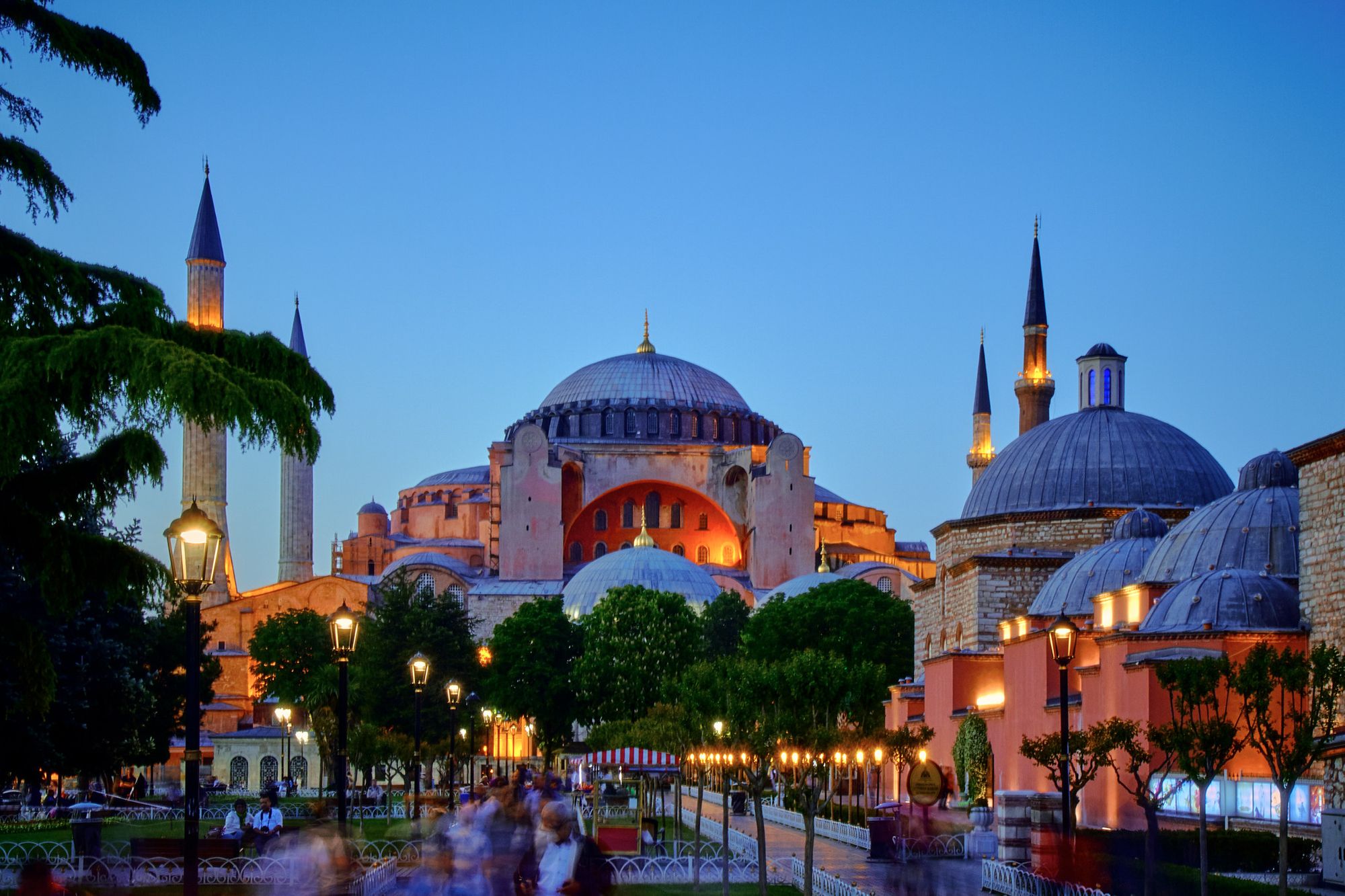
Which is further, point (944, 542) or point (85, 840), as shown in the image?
point (944, 542)

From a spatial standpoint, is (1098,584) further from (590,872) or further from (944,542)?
(590,872)

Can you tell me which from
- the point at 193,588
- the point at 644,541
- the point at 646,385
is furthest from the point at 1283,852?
the point at 646,385

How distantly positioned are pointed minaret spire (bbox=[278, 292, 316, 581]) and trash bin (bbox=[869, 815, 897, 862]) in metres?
45.6

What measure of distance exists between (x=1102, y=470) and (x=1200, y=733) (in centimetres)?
2105

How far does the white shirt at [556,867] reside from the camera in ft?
33.3

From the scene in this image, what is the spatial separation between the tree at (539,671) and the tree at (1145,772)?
2606 cm

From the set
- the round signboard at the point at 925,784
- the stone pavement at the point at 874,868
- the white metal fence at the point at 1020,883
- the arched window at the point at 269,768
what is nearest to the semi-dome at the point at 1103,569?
the stone pavement at the point at 874,868

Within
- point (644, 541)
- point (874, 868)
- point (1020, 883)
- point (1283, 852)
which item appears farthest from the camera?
point (644, 541)

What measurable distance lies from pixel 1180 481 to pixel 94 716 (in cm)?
2161

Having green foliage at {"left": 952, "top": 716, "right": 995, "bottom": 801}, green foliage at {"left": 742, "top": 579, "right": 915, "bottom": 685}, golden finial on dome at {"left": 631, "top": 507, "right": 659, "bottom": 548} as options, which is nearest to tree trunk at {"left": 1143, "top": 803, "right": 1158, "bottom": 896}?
green foliage at {"left": 952, "top": 716, "right": 995, "bottom": 801}

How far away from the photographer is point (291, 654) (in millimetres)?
56531

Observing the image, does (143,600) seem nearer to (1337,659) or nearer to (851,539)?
(1337,659)

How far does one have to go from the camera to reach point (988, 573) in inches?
1377

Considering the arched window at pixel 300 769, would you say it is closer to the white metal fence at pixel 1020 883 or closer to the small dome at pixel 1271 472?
the small dome at pixel 1271 472
